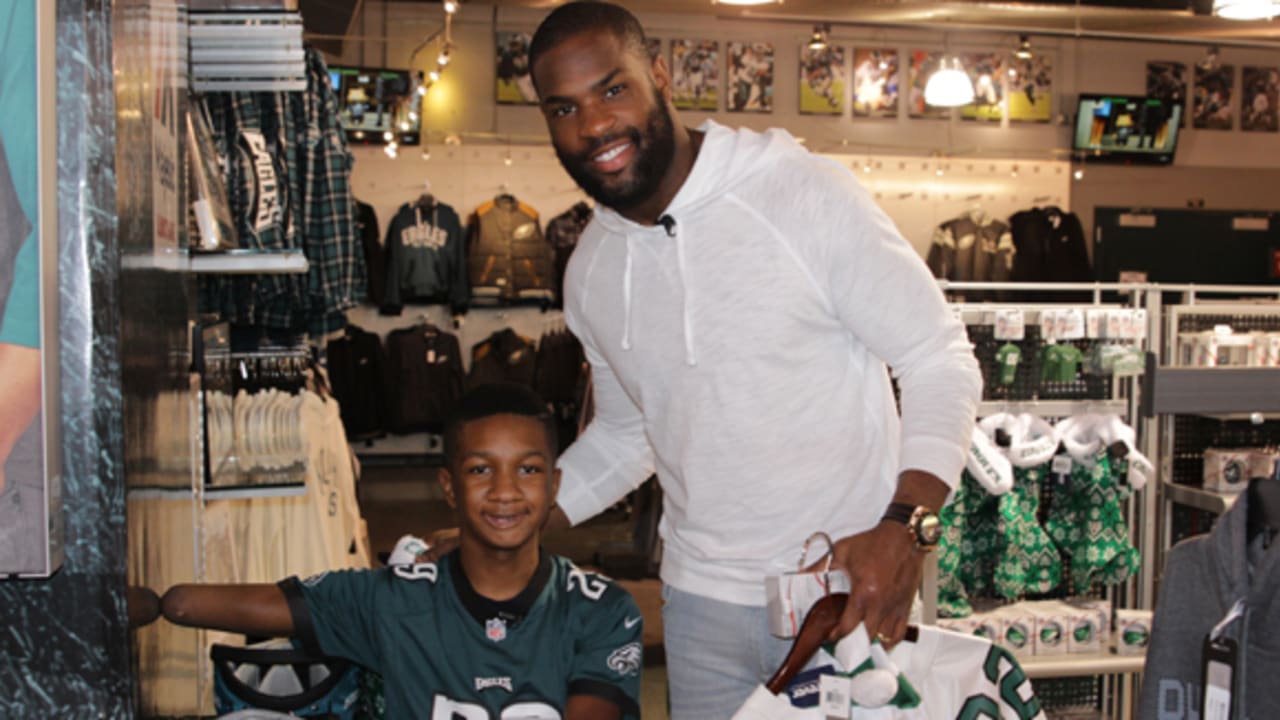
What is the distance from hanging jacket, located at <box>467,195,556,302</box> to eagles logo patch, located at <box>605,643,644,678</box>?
24.6ft

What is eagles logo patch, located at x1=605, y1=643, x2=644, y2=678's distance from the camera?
1.77 metres

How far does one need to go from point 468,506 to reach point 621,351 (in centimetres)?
36

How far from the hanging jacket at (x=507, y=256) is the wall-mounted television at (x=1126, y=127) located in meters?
4.72

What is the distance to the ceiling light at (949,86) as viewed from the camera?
8039mm

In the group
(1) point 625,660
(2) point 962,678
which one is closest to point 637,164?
(1) point 625,660

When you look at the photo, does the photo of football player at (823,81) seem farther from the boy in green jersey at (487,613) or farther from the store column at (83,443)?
the store column at (83,443)

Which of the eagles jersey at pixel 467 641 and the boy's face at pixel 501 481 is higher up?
the boy's face at pixel 501 481

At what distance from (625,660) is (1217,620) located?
0.86m

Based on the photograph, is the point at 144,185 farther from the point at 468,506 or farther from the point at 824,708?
the point at 824,708

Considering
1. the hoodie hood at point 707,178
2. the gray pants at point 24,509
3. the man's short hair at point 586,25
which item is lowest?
the gray pants at point 24,509

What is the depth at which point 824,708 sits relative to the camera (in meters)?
1.46

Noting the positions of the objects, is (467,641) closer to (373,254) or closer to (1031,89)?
(373,254)

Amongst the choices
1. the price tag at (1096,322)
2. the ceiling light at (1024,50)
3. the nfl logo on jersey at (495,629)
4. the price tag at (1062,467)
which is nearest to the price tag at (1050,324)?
the price tag at (1096,322)

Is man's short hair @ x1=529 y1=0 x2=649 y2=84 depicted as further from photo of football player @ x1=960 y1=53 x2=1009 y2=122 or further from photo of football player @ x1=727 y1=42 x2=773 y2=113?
photo of football player @ x1=960 y1=53 x2=1009 y2=122
